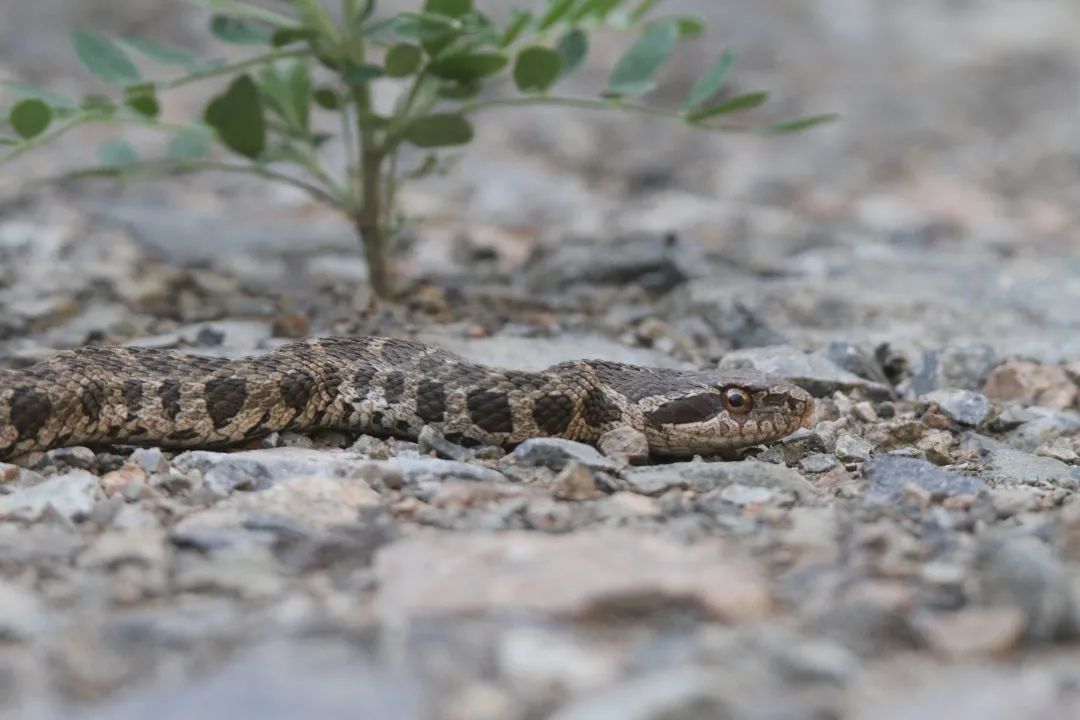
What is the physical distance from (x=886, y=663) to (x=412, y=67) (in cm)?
486

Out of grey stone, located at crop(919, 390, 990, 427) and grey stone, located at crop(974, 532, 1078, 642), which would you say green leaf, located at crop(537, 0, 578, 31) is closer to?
grey stone, located at crop(919, 390, 990, 427)

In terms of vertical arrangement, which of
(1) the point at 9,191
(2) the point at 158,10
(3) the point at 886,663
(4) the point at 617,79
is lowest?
(3) the point at 886,663

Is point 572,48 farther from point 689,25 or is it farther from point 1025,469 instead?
point 1025,469


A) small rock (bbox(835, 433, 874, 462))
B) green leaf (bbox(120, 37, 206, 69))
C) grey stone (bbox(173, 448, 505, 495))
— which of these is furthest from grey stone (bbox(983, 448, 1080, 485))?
green leaf (bbox(120, 37, 206, 69))

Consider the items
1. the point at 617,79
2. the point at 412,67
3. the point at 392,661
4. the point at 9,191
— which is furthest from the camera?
the point at 9,191

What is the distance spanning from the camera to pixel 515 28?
25.7 ft

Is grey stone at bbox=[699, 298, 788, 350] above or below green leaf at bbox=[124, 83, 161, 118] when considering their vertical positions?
below

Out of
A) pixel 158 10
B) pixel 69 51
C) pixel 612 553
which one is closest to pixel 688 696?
pixel 612 553

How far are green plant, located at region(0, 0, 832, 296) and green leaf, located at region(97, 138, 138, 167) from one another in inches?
0.5

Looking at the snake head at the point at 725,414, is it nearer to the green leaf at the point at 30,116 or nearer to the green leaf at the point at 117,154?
the green leaf at the point at 30,116

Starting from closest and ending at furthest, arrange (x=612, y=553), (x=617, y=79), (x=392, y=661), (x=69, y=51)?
(x=392, y=661), (x=612, y=553), (x=617, y=79), (x=69, y=51)

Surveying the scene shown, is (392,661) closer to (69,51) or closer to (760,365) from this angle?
(760,365)

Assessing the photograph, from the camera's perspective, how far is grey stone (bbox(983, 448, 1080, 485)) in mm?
6227

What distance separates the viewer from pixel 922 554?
4840 millimetres
